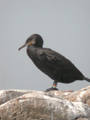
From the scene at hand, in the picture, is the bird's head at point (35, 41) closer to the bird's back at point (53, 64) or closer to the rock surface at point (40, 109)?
the bird's back at point (53, 64)

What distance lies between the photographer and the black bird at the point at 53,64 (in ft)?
51.4

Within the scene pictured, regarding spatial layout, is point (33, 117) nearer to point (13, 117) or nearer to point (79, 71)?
point (13, 117)

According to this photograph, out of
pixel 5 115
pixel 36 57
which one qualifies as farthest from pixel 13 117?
pixel 36 57

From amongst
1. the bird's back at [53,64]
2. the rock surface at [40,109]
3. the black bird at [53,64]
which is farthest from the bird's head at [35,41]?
the rock surface at [40,109]

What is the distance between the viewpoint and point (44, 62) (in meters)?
15.7

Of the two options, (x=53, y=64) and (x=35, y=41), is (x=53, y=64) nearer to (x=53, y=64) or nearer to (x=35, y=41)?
(x=53, y=64)

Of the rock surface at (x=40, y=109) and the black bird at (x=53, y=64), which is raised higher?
the black bird at (x=53, y=64)

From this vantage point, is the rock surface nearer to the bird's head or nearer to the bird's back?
the bird's back

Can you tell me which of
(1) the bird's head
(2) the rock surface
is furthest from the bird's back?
(2) the rock surface

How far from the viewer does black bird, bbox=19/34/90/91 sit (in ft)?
51.4

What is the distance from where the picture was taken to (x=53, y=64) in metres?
15.8

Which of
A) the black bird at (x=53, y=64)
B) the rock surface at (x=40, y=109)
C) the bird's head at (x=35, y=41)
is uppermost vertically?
the bird's head at (x=35, y=41)

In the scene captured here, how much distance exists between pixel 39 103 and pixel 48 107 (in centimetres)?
20

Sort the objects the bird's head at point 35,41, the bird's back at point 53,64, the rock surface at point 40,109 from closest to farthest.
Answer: the rock surface at point 40,109 → the bird's back at point 53,64 → the bird's head at point 35,41
